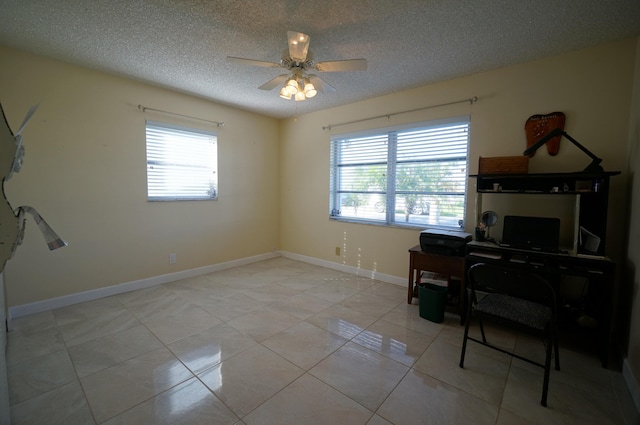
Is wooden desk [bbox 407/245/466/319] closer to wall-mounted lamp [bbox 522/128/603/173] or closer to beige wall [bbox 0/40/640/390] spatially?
beige wall [bbox 0/40/640/390]

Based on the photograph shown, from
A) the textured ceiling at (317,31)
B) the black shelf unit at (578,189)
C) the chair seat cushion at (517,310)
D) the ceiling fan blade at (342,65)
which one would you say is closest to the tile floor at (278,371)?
the chair seat cushion at (517,310)

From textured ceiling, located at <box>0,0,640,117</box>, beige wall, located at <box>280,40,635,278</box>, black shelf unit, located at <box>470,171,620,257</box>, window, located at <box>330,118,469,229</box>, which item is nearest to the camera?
textured ceiling, located at <box>0,0,640,117</box>

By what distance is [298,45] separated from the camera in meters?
2.03

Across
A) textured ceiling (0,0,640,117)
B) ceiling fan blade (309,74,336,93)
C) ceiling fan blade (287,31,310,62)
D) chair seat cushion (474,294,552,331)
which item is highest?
textured ceiling (0,0,640,117)

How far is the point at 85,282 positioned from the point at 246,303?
1.81 m

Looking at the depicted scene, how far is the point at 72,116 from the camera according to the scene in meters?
2.87

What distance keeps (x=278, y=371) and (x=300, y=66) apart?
7.92 ft

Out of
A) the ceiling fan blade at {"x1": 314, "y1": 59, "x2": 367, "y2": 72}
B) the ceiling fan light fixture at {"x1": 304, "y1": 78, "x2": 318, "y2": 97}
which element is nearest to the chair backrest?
the ceiling fan blade at {"x1": 314, "y1": 59, "x2": 367, "y2": 72}

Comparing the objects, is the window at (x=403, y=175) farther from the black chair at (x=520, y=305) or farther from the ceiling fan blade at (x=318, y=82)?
the ceiling fan blade at (x=318, y=82)

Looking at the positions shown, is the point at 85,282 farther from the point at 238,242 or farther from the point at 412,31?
the point at 412,31

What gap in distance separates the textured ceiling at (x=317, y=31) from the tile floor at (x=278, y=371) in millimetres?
2550

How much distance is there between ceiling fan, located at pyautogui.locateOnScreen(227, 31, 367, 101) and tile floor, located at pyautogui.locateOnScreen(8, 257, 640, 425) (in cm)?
217

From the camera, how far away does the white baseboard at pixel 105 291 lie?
2.67m

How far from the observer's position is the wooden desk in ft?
8.80
